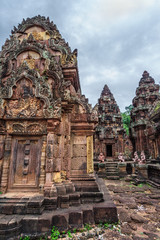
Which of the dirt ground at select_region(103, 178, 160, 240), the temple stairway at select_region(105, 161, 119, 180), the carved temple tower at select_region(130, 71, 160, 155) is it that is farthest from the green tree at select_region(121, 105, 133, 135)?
the dirt ground at select_region(103, 178, 160, 240)

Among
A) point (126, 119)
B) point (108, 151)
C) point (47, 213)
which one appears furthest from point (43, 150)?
point (126, 119)

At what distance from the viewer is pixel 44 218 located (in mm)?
3178

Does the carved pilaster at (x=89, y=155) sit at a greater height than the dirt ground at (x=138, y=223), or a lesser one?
greater

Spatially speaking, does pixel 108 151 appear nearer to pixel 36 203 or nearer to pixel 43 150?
pixel 43 150

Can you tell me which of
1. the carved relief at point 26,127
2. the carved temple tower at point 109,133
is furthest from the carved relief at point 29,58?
the carved temple tower at point 109,133

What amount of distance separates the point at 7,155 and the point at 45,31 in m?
5.14

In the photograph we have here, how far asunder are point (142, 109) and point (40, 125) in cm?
2096

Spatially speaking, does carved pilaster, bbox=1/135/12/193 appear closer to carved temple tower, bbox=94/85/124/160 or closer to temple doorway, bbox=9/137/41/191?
temple doorway, bbox=9/137/41/191

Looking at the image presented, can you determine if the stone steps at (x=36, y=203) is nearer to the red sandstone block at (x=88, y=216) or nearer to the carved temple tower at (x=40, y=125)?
the carved temple tower at (x=40, y=125)

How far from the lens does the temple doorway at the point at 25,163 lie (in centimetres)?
404

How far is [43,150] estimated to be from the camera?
418 centimetres

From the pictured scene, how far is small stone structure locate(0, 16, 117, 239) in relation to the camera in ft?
11.2

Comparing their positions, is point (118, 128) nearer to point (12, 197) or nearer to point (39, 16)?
point (39, 16)

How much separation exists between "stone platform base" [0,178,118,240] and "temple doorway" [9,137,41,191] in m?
0.40
